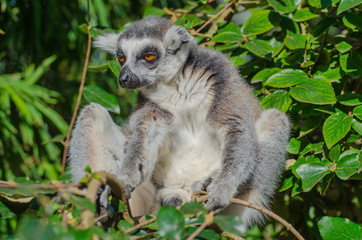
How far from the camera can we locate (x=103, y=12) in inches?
204

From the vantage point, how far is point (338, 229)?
7.00 feet

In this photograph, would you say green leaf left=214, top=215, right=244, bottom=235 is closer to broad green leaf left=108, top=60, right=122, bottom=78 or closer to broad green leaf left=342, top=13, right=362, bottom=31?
broad green leaf left=342, top=13, right=362, bottom=31

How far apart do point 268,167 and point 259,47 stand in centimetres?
86

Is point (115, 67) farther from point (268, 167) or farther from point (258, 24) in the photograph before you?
point (268, 167)

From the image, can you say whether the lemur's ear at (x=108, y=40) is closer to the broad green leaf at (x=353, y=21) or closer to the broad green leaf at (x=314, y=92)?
the broad green leaf at (x=314, y=92)

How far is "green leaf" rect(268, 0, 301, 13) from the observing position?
293 centimetres

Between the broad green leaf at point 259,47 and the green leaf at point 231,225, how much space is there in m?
1.86

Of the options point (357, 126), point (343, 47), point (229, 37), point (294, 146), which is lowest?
point (294, 146)

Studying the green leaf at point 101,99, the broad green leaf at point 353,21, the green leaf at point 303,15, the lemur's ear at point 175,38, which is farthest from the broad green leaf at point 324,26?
the green leaf at point 101,99

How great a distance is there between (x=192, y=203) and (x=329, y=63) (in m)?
1.93

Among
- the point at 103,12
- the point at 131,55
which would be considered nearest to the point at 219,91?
the point at 131,55

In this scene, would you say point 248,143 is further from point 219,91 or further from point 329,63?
point 329,63

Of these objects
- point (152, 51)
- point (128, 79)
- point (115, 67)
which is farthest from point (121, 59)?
point (128, 79)

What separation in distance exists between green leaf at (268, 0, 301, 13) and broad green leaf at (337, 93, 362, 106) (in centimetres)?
69
